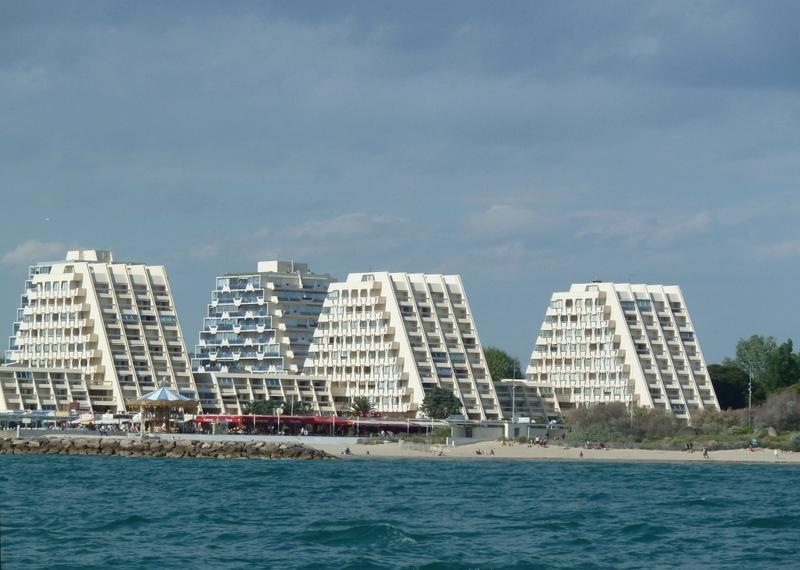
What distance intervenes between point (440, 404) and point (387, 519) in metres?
105

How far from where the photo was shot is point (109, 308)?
575ft

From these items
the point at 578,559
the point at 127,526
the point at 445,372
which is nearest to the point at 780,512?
the point at 578,559

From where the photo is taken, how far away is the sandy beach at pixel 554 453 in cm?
12900

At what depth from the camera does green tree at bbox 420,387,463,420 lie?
166125 millimetres

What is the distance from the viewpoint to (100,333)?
17275cm

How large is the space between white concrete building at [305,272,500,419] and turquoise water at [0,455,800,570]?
234 feet

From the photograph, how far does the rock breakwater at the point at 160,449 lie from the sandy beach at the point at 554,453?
5532 millimetres

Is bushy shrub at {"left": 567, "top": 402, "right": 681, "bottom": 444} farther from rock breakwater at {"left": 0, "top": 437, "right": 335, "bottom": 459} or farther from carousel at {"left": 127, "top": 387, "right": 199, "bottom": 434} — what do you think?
carousel at {"left": 127, "top": 387, "right": 199, "bottom": 434}

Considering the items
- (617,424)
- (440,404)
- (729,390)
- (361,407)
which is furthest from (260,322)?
(729,390)

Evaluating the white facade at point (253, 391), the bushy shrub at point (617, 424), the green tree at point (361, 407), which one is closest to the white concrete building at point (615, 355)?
the bushy shrub at point (617, 424)

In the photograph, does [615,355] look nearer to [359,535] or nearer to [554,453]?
[554,453]

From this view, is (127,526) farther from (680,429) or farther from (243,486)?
(680,429)

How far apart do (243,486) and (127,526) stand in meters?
27.4

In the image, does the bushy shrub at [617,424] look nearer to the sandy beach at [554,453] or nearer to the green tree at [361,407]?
the sandy beach at [554,453]
